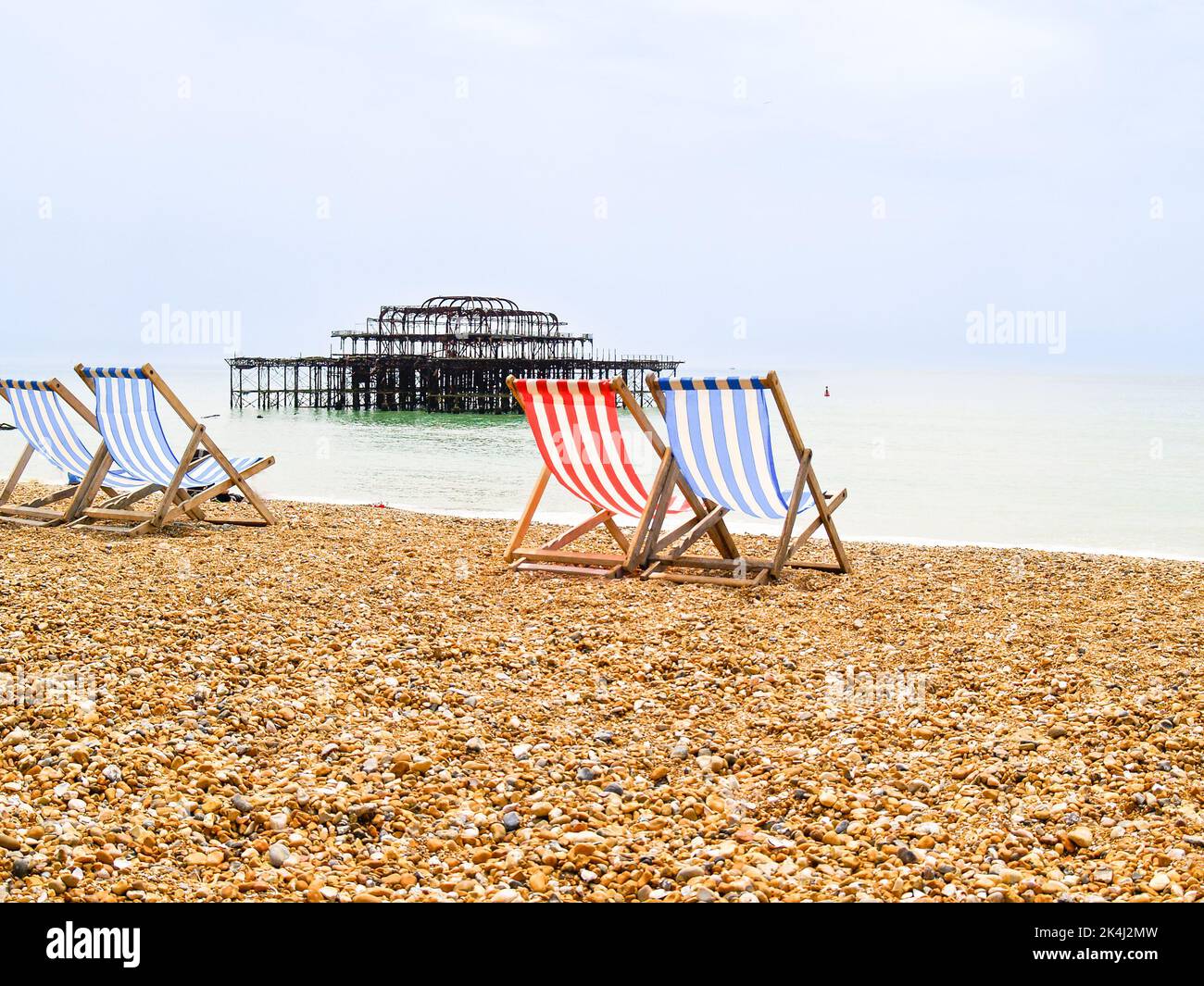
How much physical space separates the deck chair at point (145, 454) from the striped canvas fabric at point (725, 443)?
262cm

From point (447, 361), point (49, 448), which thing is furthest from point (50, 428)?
point (447, 361)

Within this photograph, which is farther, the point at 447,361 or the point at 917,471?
the point at 447,361

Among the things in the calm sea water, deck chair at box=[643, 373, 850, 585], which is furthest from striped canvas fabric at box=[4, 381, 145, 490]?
deck chair at box=[643, 373, 850, 585]

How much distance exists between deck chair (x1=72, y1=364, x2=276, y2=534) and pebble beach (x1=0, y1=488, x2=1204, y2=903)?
64.3 inches

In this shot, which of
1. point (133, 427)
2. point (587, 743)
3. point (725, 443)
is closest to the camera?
point (587, 743)

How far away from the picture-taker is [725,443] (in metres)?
4.99

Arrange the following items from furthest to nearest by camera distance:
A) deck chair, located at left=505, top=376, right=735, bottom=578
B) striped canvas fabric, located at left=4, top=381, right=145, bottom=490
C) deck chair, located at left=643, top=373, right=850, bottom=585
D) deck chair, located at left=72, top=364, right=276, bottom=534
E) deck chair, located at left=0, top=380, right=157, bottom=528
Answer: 1. striped canvas fabric, located at left=4, top=381, right=145, bottom=490
2. deck chair, located at left=0, top=380, right=157, bottom=528
3. deck chair, located at left=72, top=364, right=276, bottom=534
4. deck chair, located at left=505, top=376, right=735, bottom=578
5. deck chair, located at left=643, top=373, right=850, bottom=585

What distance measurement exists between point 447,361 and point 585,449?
133 ft

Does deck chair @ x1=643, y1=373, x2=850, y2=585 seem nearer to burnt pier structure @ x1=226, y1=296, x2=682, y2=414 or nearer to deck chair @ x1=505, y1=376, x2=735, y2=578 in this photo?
deck chair @ x1=505, y1=376, x2=735, y2=578

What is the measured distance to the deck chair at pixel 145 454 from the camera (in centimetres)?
619

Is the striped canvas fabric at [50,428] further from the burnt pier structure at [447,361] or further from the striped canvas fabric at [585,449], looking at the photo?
the burnt pier structure at [447,361]

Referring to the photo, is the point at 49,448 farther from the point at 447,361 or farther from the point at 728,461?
the point at 447,361

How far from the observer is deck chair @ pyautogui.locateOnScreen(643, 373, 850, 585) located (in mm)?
4902
